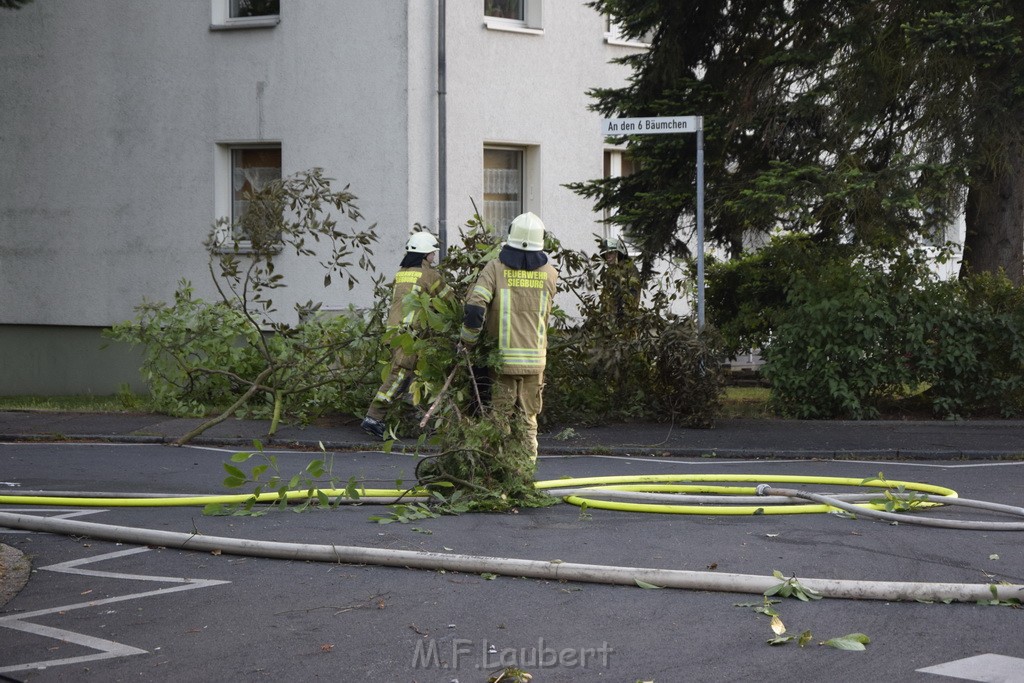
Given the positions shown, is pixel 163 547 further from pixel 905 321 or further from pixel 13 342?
pixel 13 342

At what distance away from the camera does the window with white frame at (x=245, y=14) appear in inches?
723

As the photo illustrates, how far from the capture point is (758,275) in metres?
15.5

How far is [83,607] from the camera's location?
5.78 metres

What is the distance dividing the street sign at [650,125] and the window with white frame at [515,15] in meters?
5.54

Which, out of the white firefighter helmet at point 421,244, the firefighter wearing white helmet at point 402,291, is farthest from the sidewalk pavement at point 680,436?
the white firefighter helmet at point 421,244

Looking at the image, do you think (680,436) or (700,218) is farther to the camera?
(700,218)

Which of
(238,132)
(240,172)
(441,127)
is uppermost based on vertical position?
(238,132)

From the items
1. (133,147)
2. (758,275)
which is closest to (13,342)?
(133,147)

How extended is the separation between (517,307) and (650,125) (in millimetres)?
5133

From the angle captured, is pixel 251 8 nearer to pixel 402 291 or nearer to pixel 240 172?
pixel 240 172

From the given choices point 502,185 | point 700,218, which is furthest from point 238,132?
point 700,218

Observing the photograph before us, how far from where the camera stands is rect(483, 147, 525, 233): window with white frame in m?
18.8

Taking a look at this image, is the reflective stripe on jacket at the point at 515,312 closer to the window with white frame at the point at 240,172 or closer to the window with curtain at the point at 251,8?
the window with white frame at the point at 240,172

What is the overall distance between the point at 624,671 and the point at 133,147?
16.4m
